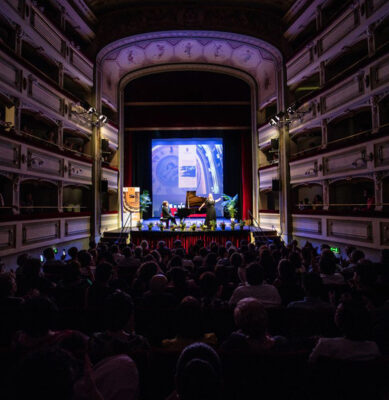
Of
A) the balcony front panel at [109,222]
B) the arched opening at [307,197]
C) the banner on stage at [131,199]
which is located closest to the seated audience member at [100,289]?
the arched opening at [307,197]

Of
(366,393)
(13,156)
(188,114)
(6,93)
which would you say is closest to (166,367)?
(366,393)

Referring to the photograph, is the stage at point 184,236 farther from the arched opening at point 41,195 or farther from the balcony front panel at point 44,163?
the balcony front panel at point 44,163

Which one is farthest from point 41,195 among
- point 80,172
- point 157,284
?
point 157,284

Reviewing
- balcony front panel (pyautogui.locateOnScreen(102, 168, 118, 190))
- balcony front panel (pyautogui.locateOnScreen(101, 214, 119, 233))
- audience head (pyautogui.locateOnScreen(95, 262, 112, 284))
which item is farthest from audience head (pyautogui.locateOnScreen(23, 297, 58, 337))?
balcony front panel (pyautogui.locateOnScreen(102, 168, 118, 190))

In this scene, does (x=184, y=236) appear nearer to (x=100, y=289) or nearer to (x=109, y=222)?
(x=109, y=222)

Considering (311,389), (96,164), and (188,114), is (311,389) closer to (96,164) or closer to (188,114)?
(96,164)

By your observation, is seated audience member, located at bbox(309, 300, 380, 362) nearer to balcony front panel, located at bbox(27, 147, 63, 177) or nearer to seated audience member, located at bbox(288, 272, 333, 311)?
seated audience member, located at bbox(288, 272, 333, 311)

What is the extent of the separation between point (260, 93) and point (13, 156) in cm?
1194

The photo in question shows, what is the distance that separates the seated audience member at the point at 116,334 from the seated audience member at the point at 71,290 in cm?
149

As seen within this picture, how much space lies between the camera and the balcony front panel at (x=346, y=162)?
8.84m

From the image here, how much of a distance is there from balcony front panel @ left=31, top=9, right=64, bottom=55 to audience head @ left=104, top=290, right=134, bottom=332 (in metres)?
9.92

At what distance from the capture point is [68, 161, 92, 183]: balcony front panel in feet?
35.7

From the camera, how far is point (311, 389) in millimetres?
1547

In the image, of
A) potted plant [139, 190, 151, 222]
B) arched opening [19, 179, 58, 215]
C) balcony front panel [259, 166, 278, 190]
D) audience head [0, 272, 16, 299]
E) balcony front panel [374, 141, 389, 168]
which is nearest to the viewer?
audience head [0, 272, 16, 299]
